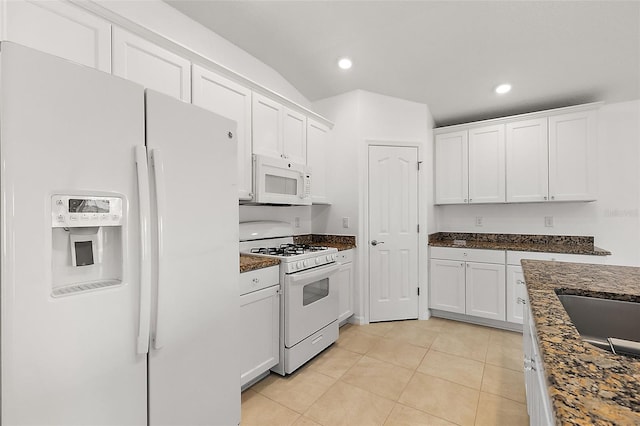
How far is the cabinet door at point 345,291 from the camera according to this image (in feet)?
10.3

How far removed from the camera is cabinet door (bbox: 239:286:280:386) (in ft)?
6.36

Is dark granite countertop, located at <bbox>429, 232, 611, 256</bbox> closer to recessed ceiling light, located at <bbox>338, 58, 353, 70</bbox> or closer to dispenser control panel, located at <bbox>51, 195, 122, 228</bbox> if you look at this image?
recessed ceiling light, located at <bbox>338, 58, 353, 70</bbox>

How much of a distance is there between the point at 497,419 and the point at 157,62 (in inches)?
118

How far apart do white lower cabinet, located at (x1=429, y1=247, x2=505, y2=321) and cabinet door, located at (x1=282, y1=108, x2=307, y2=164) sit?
194 centimetres

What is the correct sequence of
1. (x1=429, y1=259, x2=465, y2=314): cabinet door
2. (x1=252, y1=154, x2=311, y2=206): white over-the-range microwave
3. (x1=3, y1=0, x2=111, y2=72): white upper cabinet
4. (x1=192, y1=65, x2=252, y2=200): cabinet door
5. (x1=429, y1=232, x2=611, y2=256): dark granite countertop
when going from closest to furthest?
(x1=3, y1=0, x2=111, y2=72): white upper cabinet, (x1=192, y1=65, x2=252, y2=200): cabinet door, (x1=252, y1=154, x2=311, y2=206): white over-the-range microwave, (x1=429, y1=232, x2=611, y2=256): dark granite countertop, (x1=429, y1=259, x2=465, y2=314): cabinet door

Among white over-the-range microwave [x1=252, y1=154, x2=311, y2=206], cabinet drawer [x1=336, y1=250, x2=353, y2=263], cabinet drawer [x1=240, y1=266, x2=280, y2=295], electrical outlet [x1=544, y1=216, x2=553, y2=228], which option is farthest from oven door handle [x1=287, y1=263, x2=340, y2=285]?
electrical outlet [x1=544, y1=216, x2=553, y2=228]

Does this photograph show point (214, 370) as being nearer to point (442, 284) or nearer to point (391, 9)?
point (391, 9)

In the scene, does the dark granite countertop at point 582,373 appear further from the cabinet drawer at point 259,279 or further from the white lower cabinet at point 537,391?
the cabinet drawer at point 259,279

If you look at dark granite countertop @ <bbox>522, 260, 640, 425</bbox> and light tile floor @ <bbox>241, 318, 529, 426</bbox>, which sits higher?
dark granite countertop @ <bbox>522, 260, 640, 425</bbox>

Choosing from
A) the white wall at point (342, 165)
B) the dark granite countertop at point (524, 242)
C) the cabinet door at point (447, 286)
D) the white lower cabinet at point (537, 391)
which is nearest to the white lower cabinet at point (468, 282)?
the cabinet door at point (447, 286)

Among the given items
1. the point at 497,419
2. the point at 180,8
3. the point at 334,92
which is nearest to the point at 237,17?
the point at 180,8

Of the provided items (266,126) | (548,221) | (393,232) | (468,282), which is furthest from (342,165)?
(548,221)

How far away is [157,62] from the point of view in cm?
182

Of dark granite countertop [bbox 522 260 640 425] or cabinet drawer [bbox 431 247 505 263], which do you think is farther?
cabinet drawer [bbox 431 247 505 263]
